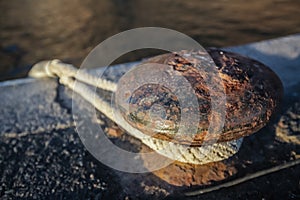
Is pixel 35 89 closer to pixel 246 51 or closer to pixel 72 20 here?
pixel 246 51

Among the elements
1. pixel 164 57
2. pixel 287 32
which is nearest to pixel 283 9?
pixel 287 32

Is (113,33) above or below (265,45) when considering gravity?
below

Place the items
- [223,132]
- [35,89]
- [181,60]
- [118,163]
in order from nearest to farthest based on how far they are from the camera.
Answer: [223,132] < [181,60] < [118,163] < [35,89]

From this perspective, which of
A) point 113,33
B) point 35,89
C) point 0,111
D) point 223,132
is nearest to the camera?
point 223,132

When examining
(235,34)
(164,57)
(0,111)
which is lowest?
(0,111)

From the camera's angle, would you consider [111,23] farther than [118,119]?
Yes

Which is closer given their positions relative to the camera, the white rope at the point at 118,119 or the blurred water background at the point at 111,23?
the white rope at the point at 118,119

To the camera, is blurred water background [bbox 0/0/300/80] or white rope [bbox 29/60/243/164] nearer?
white rope [bbox 29/60/243/164]

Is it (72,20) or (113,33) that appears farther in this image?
(72,20)
